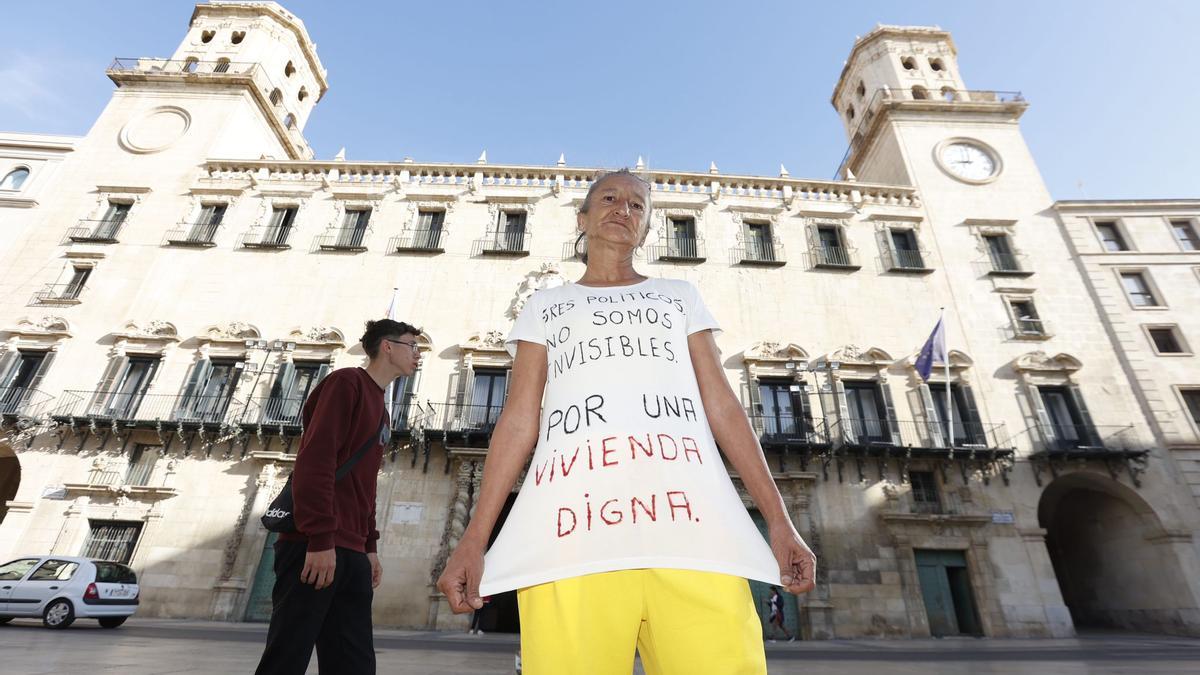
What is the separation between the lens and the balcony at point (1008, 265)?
16.9m

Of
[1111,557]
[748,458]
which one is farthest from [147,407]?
[1111,557]

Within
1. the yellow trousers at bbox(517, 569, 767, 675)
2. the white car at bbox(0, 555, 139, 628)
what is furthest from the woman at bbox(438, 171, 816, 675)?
the white car at bbox(0, 555, 139, 628)

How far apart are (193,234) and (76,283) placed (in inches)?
142

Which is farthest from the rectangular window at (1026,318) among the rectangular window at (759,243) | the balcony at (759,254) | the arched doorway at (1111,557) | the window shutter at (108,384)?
the window shutter at (108,384)

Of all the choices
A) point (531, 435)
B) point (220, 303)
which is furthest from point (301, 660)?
point (220, 303)

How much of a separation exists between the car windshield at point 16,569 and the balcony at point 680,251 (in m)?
16.0

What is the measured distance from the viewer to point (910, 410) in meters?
14.8

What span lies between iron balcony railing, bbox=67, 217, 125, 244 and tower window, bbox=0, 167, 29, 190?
383 cm

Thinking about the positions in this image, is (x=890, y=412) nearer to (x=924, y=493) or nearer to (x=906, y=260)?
(x=924, y=493)

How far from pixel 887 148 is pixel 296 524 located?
24363 millimetres

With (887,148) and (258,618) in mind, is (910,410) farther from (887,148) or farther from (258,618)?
(258,618)

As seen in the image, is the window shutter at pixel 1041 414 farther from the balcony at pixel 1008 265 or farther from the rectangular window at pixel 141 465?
the rectangular window at pixel 141 465

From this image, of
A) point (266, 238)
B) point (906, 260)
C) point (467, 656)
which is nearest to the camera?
point (467, 656)

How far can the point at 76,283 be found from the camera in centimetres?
1670
